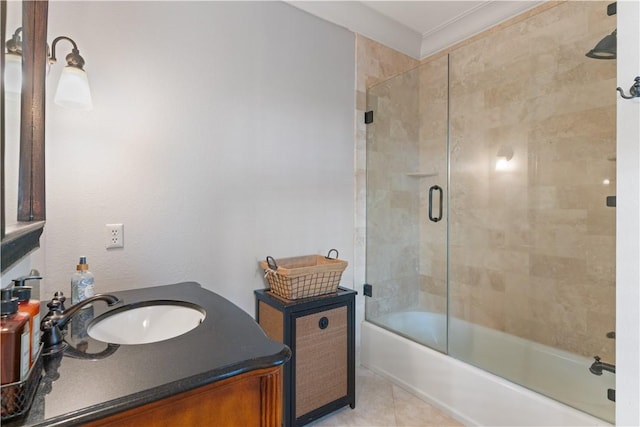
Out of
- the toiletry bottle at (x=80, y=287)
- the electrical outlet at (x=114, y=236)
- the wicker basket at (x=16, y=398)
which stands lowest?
the wicker basket at (x=16, y=398)

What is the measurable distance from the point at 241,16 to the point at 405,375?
247 cm

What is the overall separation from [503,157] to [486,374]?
153 centimetres

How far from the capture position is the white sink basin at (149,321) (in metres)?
1.13

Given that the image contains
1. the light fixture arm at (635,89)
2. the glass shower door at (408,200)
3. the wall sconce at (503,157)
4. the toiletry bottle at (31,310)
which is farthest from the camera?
the glass shower door at (408,200)

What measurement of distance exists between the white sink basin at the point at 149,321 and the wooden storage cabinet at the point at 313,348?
1.95 feet

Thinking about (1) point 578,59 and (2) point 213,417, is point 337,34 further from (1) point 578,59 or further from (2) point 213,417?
(2) point 213,417

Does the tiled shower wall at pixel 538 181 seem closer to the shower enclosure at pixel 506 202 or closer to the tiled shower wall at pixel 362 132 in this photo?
the shower enclosure at pixel 506 202

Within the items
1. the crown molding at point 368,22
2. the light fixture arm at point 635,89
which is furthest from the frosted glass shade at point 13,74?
the light fixture arm at point 635,89

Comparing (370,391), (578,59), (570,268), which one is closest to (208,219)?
(370,391)

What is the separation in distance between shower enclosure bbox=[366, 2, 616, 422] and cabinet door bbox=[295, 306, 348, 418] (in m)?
0.67

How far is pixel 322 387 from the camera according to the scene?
6.00ft

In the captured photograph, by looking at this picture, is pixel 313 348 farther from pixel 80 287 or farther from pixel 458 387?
pixel 80 287

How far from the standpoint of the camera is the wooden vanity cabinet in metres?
0.66

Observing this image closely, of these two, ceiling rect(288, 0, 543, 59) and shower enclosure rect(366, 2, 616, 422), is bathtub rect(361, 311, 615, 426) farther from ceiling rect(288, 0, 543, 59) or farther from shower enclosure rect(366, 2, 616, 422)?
ceiling rect(288, 0, 543, 59)
